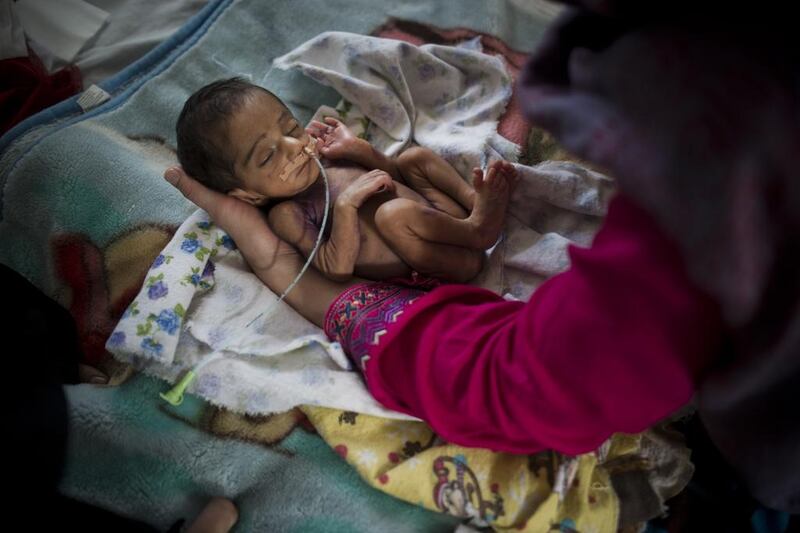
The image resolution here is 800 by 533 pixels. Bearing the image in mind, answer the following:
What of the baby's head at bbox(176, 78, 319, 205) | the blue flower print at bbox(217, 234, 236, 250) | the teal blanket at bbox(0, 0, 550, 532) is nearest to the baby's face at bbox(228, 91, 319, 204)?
the baby's head at bbox(176, 78, 319, 205)

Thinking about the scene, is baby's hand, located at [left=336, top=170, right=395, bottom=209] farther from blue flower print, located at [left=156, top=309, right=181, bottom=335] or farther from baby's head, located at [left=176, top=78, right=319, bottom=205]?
blue flower print, located at [left=156, top=309, right=181, bottom=335]

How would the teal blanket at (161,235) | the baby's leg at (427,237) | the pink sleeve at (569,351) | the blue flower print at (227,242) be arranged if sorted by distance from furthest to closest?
the blue flower print at (227,242) < the baby's leg at (427,237) < the teal blanket at (161,235) < the pink sleeve at (569,351)

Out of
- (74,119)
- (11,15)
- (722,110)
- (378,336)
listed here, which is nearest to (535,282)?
(378,336)

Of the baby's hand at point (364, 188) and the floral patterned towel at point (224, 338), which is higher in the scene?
the baby's hand at point (364, 188)

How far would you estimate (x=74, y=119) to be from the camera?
1.34 m

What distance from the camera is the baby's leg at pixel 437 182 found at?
1.25m

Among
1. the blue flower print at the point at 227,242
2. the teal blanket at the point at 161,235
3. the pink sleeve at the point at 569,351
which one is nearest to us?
the pink sleeve at the point at 569,351

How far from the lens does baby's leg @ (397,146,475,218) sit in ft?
4.09

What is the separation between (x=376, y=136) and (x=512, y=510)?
875 millimetres

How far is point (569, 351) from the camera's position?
65 cm

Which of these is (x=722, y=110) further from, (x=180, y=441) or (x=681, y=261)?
(x=180, y=441)

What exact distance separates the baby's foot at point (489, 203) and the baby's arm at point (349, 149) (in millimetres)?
219

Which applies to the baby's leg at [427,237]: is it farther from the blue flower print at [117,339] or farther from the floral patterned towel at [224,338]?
the blue flower print at [117,339]

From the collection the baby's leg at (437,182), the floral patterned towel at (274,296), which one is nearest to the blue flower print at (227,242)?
the floral patterned towel at (274,296)
